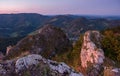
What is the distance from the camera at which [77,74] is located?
31.2 ft

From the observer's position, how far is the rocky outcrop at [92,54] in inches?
1549

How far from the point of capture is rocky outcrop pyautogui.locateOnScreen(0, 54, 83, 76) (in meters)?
9.14

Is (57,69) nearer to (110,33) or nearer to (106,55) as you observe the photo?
(106,55)

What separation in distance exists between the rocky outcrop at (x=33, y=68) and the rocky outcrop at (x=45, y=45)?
46095mm

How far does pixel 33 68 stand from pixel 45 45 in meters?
50.8

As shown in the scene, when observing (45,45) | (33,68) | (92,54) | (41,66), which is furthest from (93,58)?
(33,68)

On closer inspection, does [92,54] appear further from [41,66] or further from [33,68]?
[33,68]

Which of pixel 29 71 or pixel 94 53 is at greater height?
pixel 29 71

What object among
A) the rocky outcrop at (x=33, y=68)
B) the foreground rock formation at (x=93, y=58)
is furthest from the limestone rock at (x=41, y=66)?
the foreground rock formation at (x=93, y=58)

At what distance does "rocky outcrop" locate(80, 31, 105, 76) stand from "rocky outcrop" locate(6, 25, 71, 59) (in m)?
12.6

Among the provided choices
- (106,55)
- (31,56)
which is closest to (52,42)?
(106,55)

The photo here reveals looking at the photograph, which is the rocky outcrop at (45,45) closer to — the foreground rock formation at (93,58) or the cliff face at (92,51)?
the cliff face at (92,51)

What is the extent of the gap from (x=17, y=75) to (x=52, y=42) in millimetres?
52994

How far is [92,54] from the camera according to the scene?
42.1m
